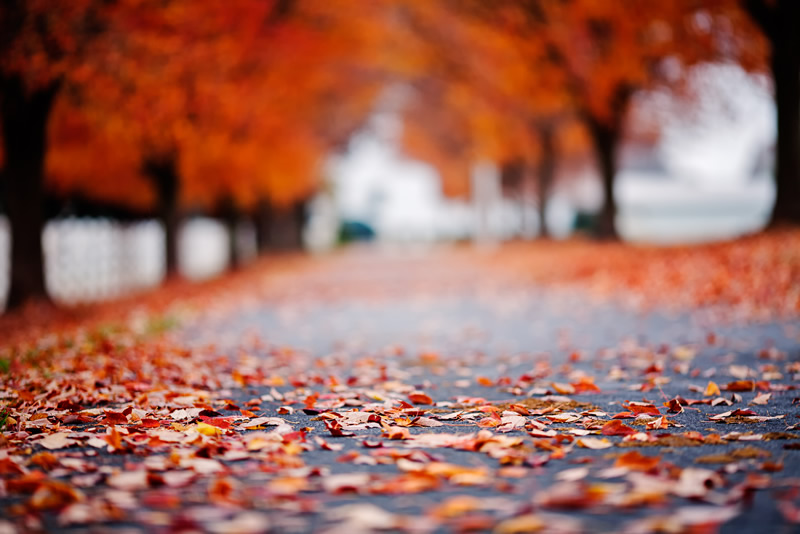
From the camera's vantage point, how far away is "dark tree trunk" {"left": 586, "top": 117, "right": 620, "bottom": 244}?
19.5 m

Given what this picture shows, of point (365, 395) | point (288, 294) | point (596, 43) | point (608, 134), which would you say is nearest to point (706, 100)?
point (608, 134)

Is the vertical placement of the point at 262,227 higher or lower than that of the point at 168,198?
lower

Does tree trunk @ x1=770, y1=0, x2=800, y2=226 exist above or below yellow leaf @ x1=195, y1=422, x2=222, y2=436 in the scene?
above

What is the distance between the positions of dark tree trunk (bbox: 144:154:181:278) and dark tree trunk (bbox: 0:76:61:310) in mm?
5164

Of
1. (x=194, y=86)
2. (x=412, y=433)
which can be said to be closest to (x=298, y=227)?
(x=194, y=86)

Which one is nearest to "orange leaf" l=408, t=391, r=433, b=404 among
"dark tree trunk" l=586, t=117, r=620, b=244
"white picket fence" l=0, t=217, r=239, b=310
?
"white picket fence" l=0, t=217, r=239, b=310

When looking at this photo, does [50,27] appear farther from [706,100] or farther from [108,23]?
[706,100]

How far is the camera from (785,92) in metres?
13.5

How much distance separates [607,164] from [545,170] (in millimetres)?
7251

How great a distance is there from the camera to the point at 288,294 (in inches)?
594

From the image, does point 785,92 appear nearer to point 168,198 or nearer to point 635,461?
point 635,461

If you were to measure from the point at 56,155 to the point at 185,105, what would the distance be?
4288 mm

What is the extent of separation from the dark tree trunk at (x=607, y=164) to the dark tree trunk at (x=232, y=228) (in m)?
12.0

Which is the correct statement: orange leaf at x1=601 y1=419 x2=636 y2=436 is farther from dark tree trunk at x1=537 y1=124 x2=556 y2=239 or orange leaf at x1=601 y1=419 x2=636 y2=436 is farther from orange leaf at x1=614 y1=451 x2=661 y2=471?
dark tree trunk at x1=537 y1=124 x2=556 y2=239
